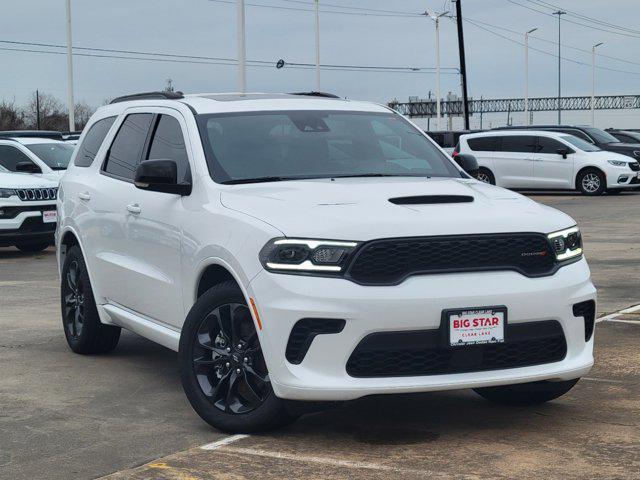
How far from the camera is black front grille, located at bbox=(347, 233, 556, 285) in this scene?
5.55 meters

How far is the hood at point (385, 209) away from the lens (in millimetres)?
5629

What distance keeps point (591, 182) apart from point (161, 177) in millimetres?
26326


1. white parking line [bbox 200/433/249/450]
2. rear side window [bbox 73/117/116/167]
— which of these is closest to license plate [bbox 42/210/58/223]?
rear side window [bbox 73/117/116/167]

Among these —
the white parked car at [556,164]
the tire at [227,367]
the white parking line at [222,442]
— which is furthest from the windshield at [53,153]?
the white parked car at [556,164]

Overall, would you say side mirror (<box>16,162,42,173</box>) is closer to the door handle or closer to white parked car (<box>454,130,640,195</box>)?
the door handle

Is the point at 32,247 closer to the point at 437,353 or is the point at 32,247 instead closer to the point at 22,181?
the point at 22,181

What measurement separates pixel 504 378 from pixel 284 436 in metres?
1.13

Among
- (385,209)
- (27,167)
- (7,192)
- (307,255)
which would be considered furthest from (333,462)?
(27,167)

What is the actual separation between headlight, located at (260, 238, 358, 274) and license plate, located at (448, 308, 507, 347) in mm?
573

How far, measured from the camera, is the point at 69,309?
28.8 feet

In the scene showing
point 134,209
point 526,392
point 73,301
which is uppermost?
point 134,209

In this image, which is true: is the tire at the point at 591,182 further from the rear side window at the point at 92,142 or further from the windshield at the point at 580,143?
the rear side window at the point at 92,142

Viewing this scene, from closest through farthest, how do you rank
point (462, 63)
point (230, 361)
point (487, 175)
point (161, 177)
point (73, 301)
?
point (230, 361)
point (161, 177)
point (73, 301)
point (487, 175)
point (462, 63)

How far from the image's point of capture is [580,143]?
3222 cm
